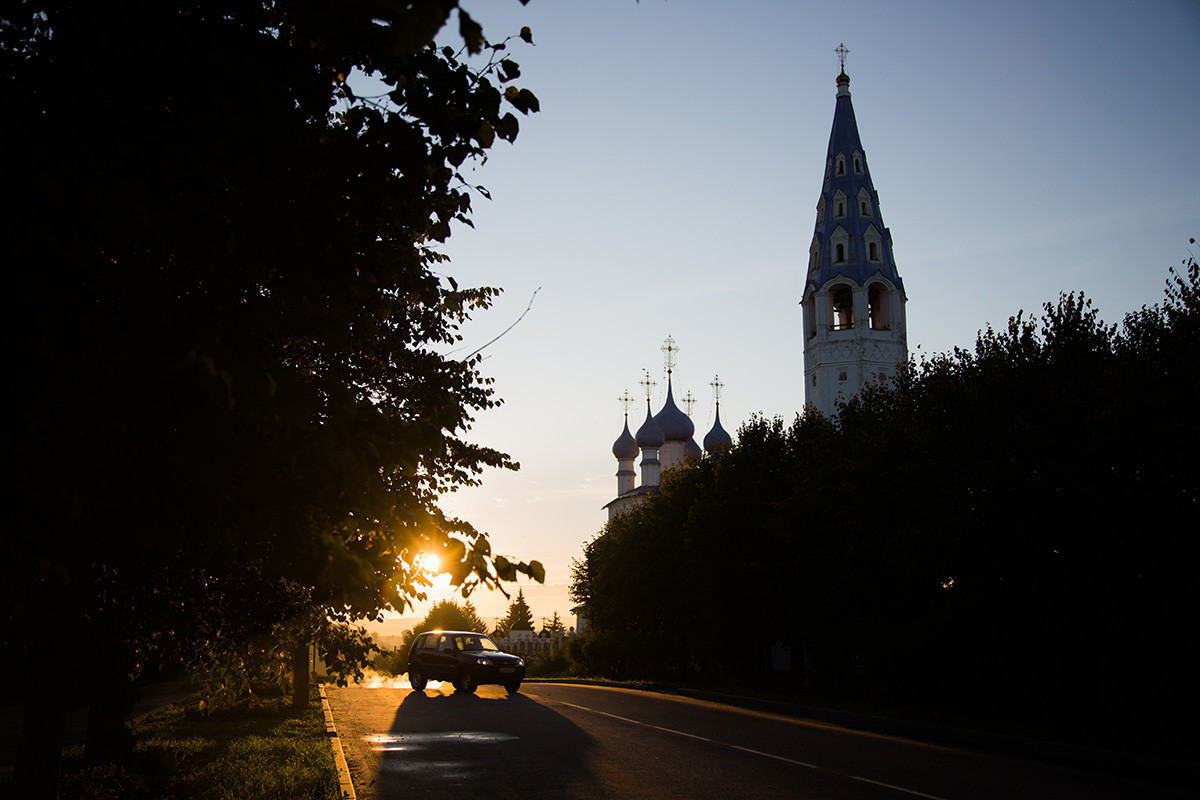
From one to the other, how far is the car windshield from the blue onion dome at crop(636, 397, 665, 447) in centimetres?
6483

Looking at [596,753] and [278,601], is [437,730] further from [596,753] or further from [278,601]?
[278,601]

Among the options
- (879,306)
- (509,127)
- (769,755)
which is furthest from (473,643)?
(879,306)

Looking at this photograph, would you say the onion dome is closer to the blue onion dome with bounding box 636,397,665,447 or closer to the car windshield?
the blue onion dome with bounding box 636,397,665,447

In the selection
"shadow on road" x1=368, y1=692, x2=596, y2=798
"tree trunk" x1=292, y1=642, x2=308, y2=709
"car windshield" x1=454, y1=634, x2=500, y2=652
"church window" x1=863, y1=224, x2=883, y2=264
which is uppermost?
"church window" x1=863, y1=224, x2=883, y2=264

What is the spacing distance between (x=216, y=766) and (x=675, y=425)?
80.9 meters

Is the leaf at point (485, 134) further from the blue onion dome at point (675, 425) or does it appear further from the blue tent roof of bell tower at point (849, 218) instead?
the blue onion dome at point (675, 425)

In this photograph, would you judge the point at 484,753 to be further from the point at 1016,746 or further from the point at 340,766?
the point at 1016,746

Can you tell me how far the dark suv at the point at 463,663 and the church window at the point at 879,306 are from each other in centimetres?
4780

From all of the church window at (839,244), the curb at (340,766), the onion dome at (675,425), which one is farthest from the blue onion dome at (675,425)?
the curb at (340,766)

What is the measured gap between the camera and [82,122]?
15.1 feet

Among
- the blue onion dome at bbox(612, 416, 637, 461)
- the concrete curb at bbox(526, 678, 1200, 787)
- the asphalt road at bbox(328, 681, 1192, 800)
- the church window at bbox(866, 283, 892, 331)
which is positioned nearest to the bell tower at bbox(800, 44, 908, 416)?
the church window at bbox(866, 283, 892, 331)

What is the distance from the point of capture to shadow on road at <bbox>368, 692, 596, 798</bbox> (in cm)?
1041

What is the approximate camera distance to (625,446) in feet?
327

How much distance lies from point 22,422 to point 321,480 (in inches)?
52.0
